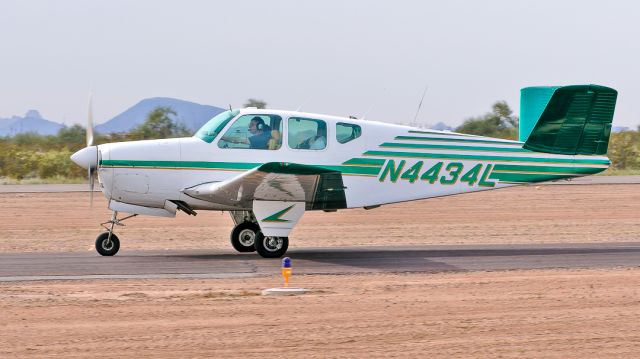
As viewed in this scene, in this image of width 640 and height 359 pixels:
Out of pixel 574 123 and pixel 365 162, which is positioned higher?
pixel 574 123

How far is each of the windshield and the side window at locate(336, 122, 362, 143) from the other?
1613 millimetres

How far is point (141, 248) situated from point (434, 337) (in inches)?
357

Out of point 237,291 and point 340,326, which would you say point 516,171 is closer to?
point 237,291

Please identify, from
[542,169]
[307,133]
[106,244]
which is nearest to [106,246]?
[106,244]

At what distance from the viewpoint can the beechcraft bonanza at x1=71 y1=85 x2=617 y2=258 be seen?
1334cm

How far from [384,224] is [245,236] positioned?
269 inches

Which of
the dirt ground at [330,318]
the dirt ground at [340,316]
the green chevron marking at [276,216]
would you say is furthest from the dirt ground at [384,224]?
the dirt ground at [330,318]

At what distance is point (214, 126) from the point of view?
1376 centimetres

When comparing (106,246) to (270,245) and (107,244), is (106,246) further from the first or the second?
(270,245)

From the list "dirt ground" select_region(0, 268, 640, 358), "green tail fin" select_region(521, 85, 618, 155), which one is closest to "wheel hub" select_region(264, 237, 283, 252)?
"dirt ground" select_region(0, 268, 640, 358)

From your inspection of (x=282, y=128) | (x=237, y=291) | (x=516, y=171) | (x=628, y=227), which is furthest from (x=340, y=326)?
(x=628, y=227)

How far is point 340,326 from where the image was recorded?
8.18m

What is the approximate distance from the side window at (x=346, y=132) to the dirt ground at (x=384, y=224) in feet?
10.0

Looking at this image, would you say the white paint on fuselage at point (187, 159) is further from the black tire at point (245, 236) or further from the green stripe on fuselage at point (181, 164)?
the black tire at point (245, 236)
